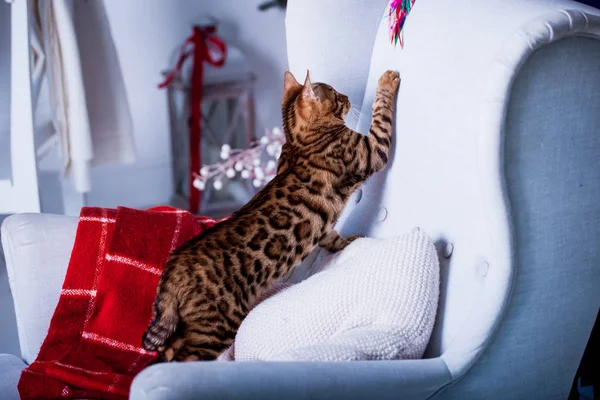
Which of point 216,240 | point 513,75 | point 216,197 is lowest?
point 216,197

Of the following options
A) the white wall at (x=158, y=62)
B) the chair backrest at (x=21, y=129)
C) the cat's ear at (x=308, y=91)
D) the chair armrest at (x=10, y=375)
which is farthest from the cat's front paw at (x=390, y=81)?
the white wall at (x=158, y=62)

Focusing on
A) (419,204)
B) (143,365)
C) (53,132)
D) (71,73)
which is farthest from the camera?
(53,132)

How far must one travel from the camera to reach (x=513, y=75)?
891 millimetres

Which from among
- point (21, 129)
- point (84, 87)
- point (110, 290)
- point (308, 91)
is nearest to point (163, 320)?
point (110, 290)

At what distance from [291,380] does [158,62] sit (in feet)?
8.36

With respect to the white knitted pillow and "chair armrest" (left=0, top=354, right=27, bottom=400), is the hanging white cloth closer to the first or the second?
"chair armrest" (left=0, top=354, right=27, bottom=400)

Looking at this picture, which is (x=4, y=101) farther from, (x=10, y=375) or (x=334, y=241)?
(x=334, y=241)

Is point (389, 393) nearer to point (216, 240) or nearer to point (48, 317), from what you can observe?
point (216, 240)

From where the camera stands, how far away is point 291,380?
84 centimetres

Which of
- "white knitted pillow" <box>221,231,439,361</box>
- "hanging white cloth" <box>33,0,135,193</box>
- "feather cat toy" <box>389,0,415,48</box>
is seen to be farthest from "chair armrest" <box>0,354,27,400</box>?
"hanging white cloth" <box>33,0,135,193</box>

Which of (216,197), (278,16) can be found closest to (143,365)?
(216,197)

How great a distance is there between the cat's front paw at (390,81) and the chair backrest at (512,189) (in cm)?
9

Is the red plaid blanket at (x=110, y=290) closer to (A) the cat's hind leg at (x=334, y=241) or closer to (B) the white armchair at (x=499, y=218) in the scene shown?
(A) the cat's hind leg at (x=334, y=241)

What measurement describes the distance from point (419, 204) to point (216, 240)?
32cm
